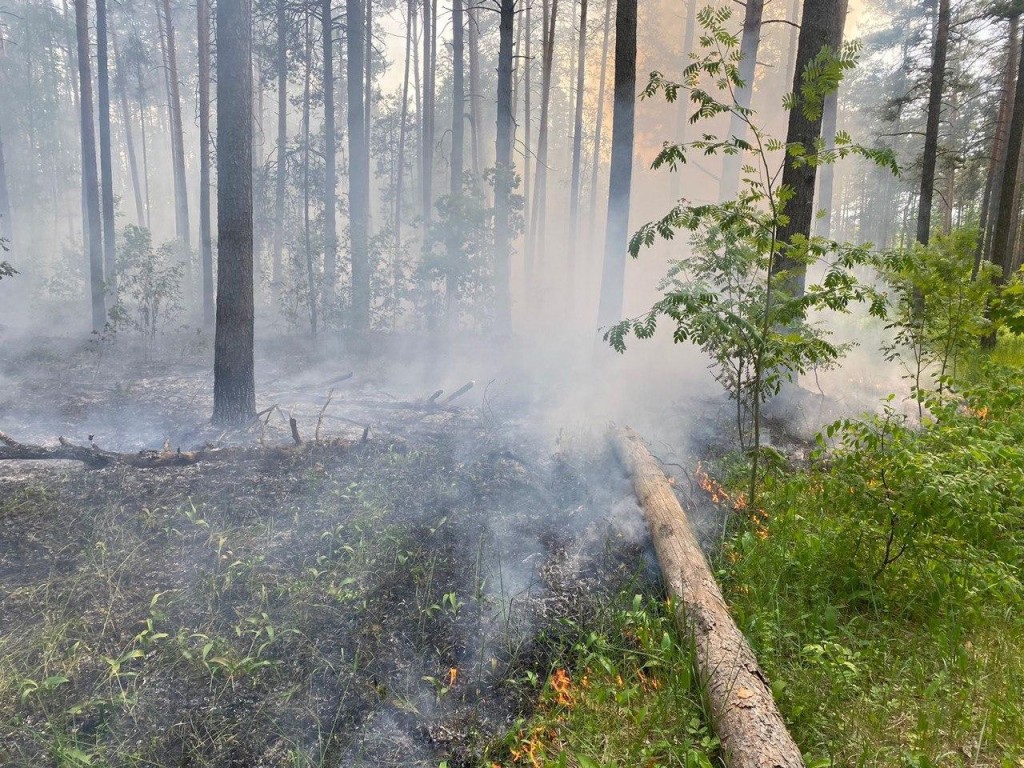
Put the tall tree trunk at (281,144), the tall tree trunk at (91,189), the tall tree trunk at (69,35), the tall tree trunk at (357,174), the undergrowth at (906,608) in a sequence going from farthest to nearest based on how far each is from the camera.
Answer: the tall tree trunk at (69,35) < the tall tree trunk at (281,144) < the tall tree trunk at (91,189) < the tall tree trunk at (357,174) < the undergrowth at (906,608)

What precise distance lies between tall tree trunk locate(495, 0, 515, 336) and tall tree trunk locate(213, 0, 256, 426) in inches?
291

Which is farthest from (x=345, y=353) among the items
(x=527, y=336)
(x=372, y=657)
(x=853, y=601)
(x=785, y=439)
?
(x=853, y=601)

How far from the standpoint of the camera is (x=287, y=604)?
3.72m

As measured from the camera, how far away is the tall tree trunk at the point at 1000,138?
15680mm

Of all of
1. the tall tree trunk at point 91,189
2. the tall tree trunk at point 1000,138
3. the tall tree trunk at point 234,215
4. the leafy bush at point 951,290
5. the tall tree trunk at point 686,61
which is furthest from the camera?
the tall tree trunk at point 686,61

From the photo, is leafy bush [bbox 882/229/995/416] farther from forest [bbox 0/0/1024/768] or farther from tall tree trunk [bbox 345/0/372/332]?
tall tree trunk [bbox 345/0/372/332]

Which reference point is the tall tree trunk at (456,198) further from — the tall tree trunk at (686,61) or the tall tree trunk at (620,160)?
the tall tree trunk at (686,61)

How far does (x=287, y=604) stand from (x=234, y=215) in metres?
5.41

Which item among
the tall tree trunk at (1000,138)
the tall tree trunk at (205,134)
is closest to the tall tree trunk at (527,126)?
the tall tree trunk at (205,134)

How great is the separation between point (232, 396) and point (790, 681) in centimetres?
712

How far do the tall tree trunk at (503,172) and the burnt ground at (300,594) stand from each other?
32.3 feet

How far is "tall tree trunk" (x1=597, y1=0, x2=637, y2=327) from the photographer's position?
9.28 metres

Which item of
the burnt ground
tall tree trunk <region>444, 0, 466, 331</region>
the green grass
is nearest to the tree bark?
tall tree trunk <region>444, 0, 466, 331</region>

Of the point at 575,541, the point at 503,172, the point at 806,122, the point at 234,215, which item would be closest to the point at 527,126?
the point at 503,172
